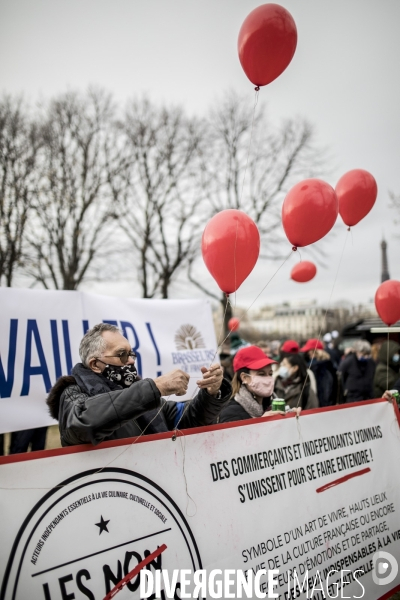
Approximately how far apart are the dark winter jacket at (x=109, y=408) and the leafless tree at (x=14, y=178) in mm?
12981

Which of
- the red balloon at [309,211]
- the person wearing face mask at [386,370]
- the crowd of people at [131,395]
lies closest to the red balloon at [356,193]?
the red balloon at [309,211]

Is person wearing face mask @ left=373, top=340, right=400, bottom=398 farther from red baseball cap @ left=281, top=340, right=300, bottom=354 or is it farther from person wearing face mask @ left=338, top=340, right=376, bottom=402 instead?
red baseball cap @ left=281, top=340, right=300, bottom=354

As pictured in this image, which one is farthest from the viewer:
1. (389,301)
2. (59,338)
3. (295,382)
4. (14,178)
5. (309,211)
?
(14,178)

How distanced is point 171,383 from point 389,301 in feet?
12.3

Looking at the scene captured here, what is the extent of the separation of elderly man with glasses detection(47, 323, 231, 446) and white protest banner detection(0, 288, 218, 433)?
99 cm

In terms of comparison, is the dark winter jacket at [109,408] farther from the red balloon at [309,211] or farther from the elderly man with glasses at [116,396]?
the red balloon at [309,211]

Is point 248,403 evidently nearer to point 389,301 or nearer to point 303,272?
point 389,301

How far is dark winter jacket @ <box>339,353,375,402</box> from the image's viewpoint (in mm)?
7816

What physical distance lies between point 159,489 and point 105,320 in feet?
10.1

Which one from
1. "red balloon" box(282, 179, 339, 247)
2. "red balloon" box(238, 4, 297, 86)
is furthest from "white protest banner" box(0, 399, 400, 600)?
"red balloon" box(238, 4, 297, 86)

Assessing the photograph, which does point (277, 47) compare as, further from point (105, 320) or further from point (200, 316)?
point (200, 316)

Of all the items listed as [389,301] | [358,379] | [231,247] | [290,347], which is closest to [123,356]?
[231,247]

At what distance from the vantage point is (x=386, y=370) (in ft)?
22.9

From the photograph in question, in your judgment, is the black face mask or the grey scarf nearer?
the black face mask
